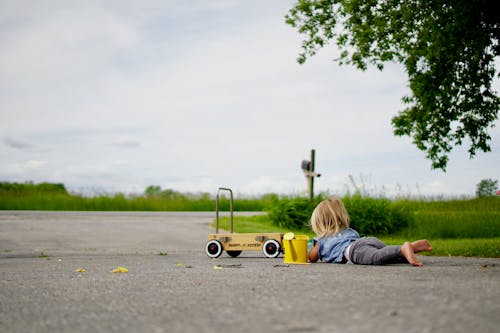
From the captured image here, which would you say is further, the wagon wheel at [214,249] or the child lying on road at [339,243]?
the wagon wheel at [214,249]

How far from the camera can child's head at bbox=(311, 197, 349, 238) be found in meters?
6.71

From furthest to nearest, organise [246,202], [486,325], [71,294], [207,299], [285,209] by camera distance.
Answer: [246,202] < [285,209] < [71,294] < [207,299] < [486,325]

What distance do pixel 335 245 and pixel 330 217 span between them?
13.2 inches

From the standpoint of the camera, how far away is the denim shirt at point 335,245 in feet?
21.7

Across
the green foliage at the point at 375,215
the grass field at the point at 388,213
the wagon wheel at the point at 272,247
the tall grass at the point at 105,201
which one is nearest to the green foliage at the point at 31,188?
the tall grass at the point at 105,201

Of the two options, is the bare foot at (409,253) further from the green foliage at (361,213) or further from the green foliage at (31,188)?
the green foliage at (31,188)

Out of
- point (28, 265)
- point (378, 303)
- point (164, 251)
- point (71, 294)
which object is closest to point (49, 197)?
point (164, 251)

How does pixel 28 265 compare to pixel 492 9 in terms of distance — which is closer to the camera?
pixel 28 265

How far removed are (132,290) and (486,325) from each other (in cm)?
252

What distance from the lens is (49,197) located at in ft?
66.7

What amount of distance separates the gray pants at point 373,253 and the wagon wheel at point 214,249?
2.39m

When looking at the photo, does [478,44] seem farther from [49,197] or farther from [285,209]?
[49,197]

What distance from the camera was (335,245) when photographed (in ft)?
21.9

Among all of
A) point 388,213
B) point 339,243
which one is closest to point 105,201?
A: point 388,213
